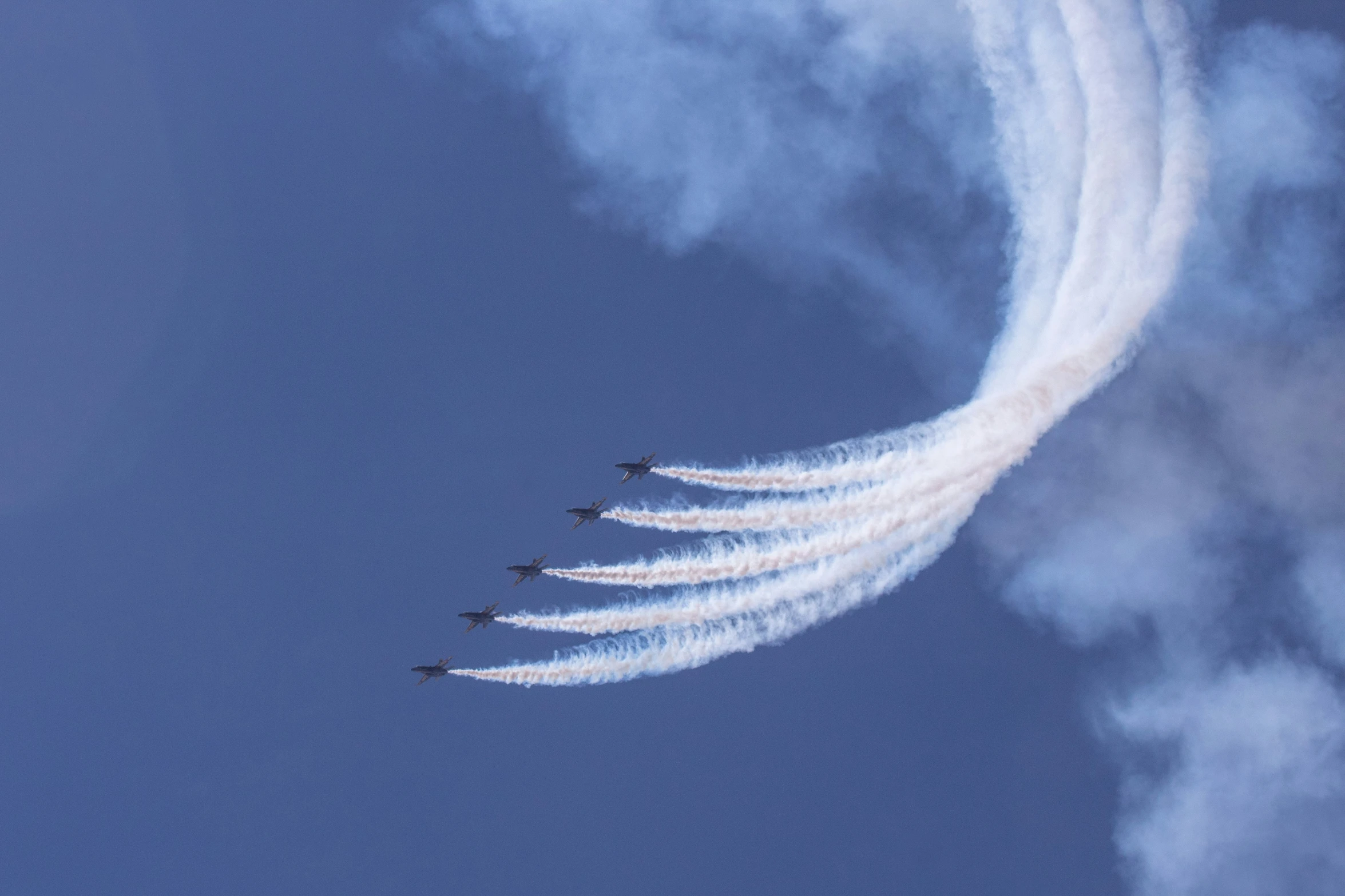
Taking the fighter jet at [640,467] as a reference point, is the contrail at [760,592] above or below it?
below

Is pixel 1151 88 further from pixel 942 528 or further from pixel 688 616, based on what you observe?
pixel 688 616

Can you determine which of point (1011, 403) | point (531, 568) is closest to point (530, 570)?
point (531, 568)

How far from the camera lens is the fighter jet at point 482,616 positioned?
218 feet

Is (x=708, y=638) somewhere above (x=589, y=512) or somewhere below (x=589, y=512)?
below

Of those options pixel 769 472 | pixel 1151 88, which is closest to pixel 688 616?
pixel 769 472

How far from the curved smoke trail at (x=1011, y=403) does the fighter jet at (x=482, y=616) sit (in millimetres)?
8068

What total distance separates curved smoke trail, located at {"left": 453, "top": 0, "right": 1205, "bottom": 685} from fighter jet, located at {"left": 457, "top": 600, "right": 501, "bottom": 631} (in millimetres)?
8068

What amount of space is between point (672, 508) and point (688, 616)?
5.49 m

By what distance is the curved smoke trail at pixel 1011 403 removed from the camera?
181ft

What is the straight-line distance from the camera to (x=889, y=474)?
183ft

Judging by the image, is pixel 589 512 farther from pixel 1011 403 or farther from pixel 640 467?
pixel 1011 403

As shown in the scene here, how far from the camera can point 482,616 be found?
66.4m

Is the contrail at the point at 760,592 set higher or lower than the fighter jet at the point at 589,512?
lower

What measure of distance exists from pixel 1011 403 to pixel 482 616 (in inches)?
1191
